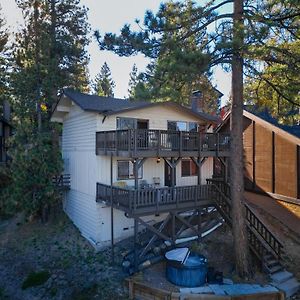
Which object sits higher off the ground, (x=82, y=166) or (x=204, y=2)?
(x=204, y=2)

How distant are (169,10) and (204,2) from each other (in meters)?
1.49

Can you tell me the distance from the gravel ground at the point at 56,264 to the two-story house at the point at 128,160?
1.11 m

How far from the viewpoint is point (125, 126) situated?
53.0 feet

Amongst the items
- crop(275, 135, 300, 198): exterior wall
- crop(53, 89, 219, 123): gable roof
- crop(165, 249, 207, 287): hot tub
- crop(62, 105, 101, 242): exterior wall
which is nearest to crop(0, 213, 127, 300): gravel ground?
crop(62, 105, 101, 242): exterior wall

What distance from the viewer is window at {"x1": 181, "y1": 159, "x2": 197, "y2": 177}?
1834cm

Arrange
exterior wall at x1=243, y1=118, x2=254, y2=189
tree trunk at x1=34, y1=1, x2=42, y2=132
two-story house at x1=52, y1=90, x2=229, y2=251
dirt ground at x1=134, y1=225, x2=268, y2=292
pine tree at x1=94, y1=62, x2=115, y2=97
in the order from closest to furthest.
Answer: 1. dirt ground at x1=134, y1=225, x2=268, y2=292
2. two-story house at x1=52, y1=90, x2=229, y2=251
3. exterior wall at x1=243, y1=118, x2=254, y2=189
4. tree trunk at x1=34, y1=1, x2=42, y2=132
5. pine tree at x1=94, y1=62, x2=115, y2=97

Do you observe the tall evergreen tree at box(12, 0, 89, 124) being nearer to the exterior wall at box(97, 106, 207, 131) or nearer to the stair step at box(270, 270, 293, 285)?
the exterior wall at box(97, 106, 207, 131)

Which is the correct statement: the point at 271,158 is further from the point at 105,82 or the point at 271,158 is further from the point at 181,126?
the point at 105,82

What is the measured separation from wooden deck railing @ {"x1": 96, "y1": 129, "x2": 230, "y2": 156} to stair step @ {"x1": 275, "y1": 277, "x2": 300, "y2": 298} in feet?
23.2

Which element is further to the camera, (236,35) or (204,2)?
(204,2)

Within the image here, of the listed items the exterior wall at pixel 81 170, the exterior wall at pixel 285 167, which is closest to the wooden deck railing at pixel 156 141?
the exterior wall at pixel 81 170

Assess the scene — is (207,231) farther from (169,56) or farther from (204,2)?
(204,2)

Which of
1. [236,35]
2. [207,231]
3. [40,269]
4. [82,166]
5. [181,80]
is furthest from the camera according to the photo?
[82,166]

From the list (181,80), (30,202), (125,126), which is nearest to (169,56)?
(181,80)
